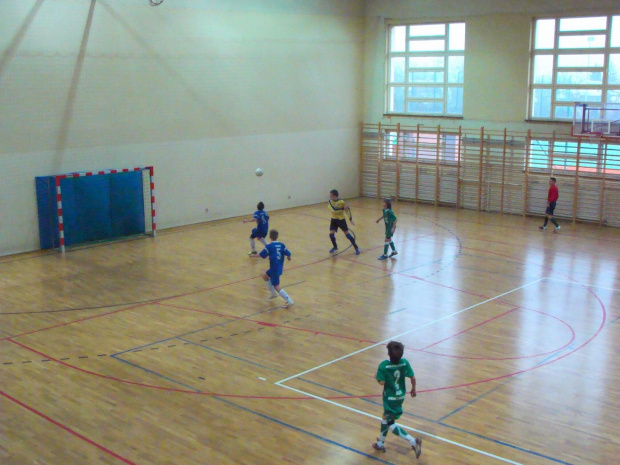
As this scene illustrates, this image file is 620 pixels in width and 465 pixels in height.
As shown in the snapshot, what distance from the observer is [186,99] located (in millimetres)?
20797

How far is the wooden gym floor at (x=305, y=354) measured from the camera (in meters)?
8.05

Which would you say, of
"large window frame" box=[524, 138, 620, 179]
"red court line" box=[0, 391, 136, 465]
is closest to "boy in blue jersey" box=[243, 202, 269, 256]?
"red court line" box=[0, 391, 136, 465]

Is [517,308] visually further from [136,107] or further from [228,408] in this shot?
[136,107]

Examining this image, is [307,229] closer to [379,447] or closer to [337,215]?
[337,215]

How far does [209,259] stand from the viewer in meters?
17.0

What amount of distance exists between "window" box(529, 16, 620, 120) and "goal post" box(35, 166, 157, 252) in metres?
12.6

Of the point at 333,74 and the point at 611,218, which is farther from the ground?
the point at 333,74

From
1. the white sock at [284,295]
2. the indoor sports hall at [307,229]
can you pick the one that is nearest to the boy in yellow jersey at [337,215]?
the indoor sports hall at [307,229]

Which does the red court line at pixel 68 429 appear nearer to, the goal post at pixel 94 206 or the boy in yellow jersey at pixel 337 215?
the goal post at pixel 94 206

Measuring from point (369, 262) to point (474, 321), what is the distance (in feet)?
15.0

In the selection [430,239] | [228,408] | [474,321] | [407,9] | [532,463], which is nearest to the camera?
A: [532,463]

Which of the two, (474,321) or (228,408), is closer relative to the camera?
(228,408)

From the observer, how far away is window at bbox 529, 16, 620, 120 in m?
21.2

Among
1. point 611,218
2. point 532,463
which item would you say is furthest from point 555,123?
point 532,463
